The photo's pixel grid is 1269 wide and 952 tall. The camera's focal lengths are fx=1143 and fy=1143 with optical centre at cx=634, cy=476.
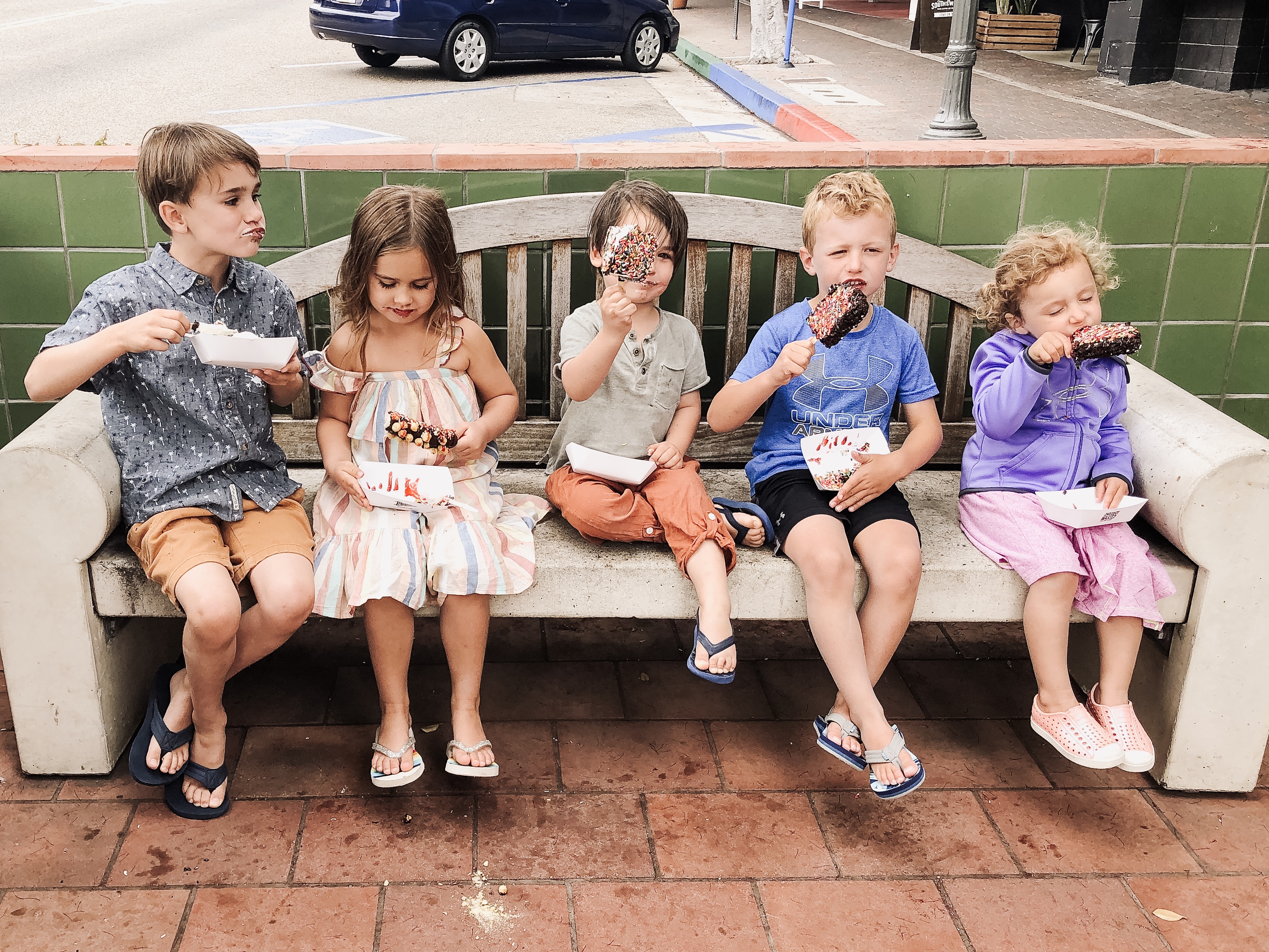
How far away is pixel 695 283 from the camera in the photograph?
3.11m

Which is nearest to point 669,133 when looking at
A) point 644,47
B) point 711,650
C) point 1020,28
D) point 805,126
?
point 805,126

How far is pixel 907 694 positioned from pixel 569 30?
1120 centimetres

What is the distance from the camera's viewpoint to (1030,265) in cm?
271

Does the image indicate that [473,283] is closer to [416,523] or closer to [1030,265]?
[416,523]

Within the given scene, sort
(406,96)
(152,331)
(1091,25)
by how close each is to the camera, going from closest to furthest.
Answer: (152,331), (406,96), (1091,25)

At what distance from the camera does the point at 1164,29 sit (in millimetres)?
11359

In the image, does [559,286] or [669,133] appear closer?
[559,286]

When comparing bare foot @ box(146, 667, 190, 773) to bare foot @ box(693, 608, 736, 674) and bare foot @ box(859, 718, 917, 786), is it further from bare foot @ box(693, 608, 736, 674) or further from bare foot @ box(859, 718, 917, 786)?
bare foot @ box(859, 718, 917, 786)

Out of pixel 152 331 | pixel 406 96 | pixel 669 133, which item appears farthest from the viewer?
pixel 406 96

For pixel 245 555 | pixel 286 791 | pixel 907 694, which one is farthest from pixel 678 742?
pixel 245 555

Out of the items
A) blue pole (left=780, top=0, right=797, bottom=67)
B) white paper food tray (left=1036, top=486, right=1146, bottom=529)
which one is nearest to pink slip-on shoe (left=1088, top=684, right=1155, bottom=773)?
white paper food tray (left=1036, top=486, right=1146, bottom=529)

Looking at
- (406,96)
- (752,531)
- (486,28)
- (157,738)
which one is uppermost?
(486,28)

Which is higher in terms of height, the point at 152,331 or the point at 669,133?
the point at 152,331

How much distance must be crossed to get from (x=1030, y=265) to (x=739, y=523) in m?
0.92
